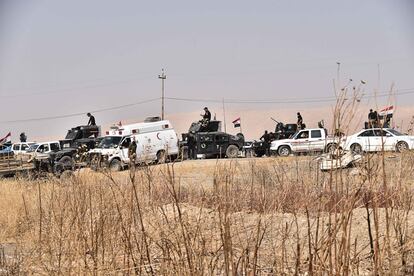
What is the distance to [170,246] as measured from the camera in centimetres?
330

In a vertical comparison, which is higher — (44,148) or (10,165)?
(44,148)

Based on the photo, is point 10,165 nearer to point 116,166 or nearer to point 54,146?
point 116,166

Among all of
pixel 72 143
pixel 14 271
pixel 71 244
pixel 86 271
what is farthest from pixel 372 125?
pixel 72 143

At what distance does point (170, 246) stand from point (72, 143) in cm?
2929

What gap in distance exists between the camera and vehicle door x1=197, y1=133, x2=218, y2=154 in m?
30.8

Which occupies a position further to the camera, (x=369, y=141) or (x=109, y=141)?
(x=109, y=141)

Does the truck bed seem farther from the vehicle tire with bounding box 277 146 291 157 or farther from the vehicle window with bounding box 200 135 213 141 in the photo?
the vehicle tire with bounding box 277 146 291 157

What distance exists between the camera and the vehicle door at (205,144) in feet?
101

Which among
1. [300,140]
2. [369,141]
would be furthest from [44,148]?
[369,141]

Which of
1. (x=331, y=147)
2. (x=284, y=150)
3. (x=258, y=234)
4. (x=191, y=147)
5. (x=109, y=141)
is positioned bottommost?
(x=258, y=234)

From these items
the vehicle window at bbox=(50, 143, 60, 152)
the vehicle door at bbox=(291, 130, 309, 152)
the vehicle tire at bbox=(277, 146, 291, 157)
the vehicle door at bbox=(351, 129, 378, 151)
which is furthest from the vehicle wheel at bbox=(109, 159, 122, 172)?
the vehicle window at bbox=(50, 143, 60, 152)

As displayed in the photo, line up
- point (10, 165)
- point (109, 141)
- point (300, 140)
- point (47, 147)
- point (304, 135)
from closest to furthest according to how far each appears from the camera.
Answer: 1. point (10, 165)
2. point (109, 141)
3. point (300, 140)
4. point (304, 135)
5. point (47, 147)

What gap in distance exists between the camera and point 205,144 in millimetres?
30891

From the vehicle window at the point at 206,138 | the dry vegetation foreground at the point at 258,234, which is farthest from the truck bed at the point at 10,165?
the dry vegetation foreground at the point at 258,234
